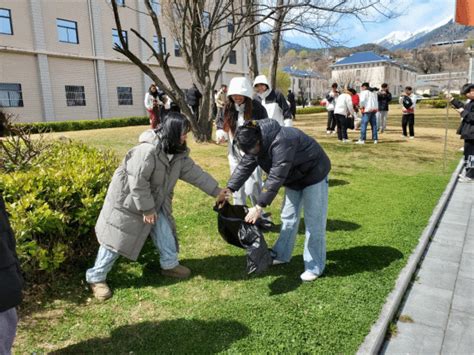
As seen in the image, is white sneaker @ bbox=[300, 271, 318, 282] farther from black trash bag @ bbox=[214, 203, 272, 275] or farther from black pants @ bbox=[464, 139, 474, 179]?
black pants @ bbox=[464, 139, 474, 179]

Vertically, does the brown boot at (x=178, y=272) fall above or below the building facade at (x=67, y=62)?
below

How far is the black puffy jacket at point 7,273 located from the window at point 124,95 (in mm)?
27108

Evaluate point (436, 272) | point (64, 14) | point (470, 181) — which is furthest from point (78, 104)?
point (436, 272)

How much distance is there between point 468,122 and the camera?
7.23m

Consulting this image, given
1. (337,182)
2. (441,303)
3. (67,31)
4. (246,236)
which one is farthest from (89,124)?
(441,303)

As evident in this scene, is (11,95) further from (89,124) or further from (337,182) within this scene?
(337,182)

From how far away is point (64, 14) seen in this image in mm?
22969

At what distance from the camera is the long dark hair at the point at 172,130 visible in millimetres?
3031

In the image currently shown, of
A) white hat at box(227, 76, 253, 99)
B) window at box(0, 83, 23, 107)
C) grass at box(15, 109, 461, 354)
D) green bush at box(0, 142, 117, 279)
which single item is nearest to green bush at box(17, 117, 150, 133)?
window at box(0, 83, 23, 107)

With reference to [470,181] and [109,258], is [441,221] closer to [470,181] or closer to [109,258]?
Result: [470,181]

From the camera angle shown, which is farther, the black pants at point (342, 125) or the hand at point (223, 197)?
the black pants at point (342, 125)

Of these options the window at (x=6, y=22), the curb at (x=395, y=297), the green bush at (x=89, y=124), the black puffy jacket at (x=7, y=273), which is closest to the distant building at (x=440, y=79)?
the curb at (x=395, y=297)

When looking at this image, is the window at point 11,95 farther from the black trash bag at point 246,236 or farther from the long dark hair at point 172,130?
the black trash bag at point 246,236

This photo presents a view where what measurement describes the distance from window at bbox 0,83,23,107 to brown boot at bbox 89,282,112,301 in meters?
22.1
